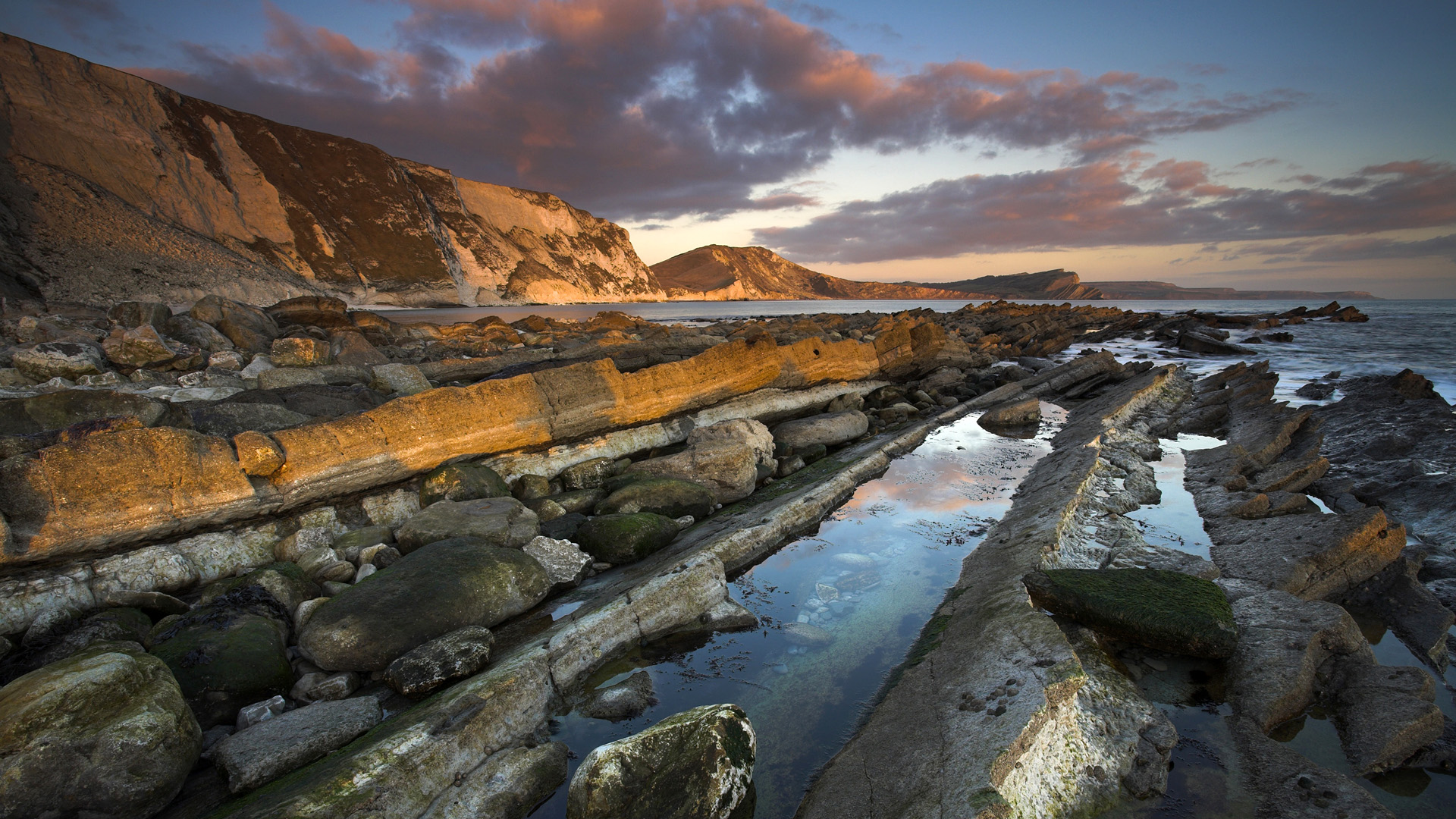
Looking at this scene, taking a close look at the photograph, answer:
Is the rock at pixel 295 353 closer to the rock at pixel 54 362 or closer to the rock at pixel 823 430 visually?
the rock at pixel 54 362

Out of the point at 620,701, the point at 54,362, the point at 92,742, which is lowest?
the point at 620,701

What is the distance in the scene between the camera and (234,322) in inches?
590

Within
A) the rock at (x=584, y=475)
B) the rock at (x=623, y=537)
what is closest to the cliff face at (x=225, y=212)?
the rock at (x=584, y=475)

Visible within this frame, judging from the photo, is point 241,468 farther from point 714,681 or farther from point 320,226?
point 320,226

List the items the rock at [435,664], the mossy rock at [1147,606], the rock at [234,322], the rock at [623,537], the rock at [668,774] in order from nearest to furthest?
1. the rock at [668,774]
2. the mossy rock at [1147,606]
3. the rock at [435,664]
4. the rock at [623,537]
5. the rock at [234,322]

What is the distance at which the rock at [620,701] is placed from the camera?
4.10m

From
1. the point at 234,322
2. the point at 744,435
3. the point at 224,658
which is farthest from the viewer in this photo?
the point at 234,322

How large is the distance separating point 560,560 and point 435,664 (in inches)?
78.6

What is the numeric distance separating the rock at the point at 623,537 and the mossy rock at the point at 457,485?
4.99 feet

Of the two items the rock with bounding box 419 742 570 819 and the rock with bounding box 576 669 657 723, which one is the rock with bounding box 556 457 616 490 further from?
the rock with bounding box 419 742 570 819

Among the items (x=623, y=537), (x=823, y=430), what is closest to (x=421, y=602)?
(x=623, y=537)

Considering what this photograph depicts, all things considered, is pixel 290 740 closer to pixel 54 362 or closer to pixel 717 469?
pixel 717 469

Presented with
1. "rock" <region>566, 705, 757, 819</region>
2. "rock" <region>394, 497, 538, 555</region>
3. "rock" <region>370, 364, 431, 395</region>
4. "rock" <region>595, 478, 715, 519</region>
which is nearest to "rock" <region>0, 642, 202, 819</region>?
"rock" <region>566, 705, 757, 819</region>

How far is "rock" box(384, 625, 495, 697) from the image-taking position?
4.09 meters
